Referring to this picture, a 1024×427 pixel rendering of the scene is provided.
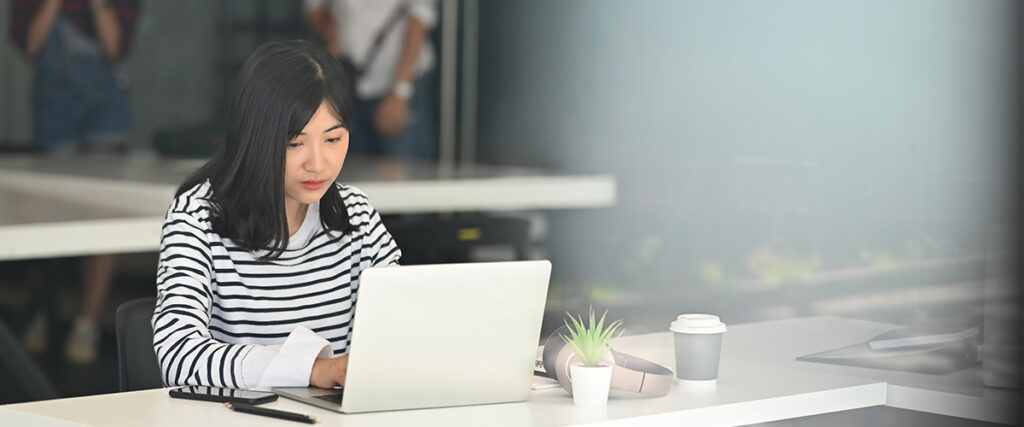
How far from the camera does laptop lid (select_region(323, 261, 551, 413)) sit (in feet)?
4.38

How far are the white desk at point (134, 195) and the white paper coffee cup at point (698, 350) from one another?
5.64 feet

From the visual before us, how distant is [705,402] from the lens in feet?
4.83

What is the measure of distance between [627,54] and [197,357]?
303 centimetres

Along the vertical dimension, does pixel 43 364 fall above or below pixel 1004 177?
below

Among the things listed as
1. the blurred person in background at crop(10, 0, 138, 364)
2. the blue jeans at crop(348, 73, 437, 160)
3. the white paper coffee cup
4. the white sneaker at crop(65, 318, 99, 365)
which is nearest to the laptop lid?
the white paper coffee cup

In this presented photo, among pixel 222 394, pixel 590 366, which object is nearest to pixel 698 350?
pixel 590 366

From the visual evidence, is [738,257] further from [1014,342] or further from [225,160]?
[225,160]

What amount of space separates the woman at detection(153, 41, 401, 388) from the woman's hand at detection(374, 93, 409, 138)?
2826 mm

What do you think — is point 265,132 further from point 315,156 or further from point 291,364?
point 291,364

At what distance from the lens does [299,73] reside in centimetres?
175

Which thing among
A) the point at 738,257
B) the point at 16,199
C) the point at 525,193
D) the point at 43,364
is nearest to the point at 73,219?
the point at 16,199

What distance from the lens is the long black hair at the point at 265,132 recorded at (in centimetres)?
172

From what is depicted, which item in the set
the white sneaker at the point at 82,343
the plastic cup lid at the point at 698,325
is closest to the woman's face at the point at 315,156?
the plastic cup lid at the point at 698,325

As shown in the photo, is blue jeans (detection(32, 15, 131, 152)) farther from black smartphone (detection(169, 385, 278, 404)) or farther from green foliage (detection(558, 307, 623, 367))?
green foliage (detection(558, 307, 623, 367))
